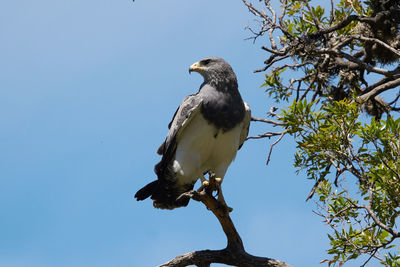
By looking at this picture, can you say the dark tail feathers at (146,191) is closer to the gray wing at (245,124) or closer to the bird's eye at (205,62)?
the gray wing at (245,124)

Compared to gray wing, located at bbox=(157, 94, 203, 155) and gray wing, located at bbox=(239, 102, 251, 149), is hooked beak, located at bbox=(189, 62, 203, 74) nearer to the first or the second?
gray wing, located at bbox=(157, 94, 203, 155)

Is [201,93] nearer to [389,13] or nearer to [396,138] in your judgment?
[396,138]

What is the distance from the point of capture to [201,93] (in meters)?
6.40

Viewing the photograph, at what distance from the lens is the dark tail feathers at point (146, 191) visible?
6.49m

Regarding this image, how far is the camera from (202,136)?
20.2 feet

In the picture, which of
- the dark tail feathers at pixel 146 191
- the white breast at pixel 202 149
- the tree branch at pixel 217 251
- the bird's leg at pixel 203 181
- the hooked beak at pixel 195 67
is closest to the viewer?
the tree branch at pixel 217 251

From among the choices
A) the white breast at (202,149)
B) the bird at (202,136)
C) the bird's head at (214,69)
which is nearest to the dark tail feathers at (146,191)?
the bird at (202,136)

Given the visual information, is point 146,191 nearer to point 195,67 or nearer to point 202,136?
point 202,136

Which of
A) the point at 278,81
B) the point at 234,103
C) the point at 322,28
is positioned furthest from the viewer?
the point at 278,81

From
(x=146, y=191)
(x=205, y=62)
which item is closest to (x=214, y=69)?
(x=205, y=62)

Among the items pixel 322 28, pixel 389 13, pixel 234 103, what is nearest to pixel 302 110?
pixel 234 103

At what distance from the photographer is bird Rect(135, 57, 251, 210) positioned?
6176 mm

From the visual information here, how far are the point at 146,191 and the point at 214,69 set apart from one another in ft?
5.24

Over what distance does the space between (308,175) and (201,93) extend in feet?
4.96
